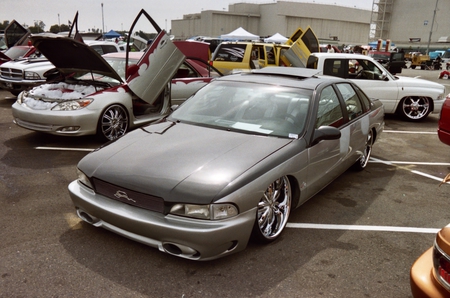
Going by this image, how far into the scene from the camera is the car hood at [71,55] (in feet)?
19.5

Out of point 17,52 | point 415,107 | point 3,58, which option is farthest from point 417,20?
point 3,58

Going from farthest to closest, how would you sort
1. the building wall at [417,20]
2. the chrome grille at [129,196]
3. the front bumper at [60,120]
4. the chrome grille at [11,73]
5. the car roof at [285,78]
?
the building wall at [417,20] < the chrome grille at [11,73] < the front bumper at [60,120] < the car roof at [285,78] < the chrome grille at [129,196]

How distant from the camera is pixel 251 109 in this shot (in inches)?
157

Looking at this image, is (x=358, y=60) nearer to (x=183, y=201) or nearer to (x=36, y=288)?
(x=183, y=201)

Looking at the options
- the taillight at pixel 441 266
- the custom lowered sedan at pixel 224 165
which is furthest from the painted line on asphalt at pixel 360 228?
the taillight at pixel 441 266

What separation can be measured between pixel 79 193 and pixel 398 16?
10706 cm

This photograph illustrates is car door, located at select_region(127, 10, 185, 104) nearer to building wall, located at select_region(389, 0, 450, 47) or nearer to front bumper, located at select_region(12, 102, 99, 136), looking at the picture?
front bumper, located at select_region(12, 102, 99, 136)

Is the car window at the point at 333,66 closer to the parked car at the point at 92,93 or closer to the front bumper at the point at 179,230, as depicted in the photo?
the parked car at the point at 92,93

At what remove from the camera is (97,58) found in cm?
611

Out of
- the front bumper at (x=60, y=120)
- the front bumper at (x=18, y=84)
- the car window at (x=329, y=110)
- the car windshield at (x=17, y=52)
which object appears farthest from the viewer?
the car windshield at (x=17, y=52)

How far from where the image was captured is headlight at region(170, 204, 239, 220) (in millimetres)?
2803

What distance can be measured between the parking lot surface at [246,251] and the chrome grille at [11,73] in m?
5.78

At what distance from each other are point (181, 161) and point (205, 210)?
0.52 m

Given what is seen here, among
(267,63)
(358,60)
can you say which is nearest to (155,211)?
(358,60)
